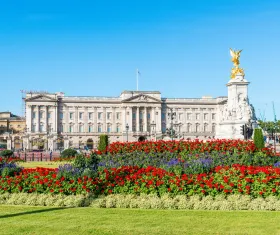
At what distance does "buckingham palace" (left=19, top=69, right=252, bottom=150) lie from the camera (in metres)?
93.2

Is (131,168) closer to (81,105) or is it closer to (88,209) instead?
(88,209)

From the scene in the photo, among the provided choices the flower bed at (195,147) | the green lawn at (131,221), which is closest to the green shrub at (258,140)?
the flower bed at (195,147)

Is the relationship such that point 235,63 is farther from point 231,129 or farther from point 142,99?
point 142,99

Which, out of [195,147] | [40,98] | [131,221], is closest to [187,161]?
[195,147]

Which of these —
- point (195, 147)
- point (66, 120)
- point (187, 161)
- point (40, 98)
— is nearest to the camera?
point (187, 161)

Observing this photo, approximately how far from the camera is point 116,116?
9819cm

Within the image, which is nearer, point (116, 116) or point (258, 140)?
point (258, 140)

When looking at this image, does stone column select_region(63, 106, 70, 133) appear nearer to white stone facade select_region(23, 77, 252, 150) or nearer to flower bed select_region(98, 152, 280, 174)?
white stone facade select_region(23, 77, 252, 150)

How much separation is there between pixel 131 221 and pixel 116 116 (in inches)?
3521

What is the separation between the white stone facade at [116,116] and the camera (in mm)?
93188

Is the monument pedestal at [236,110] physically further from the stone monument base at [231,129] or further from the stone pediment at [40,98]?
the stone pediment at [40,98]

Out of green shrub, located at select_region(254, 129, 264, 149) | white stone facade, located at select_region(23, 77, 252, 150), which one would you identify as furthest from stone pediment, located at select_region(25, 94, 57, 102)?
green shrub, located at select_region(254, 129, 264, 149)

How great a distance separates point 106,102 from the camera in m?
97.6

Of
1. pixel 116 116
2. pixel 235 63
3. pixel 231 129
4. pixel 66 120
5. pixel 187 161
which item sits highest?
pixel 235 63
